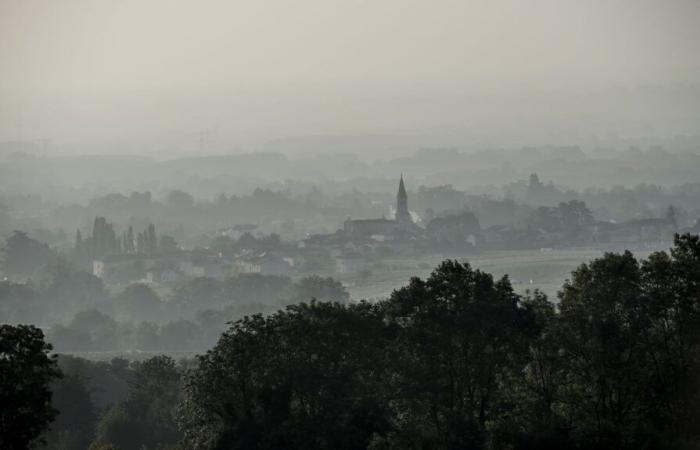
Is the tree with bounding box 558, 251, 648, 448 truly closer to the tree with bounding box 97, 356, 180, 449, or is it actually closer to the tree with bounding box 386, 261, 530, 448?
the tree with bounding box 386, 261, 530, 448

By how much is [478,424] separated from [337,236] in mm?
94602

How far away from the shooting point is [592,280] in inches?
1288

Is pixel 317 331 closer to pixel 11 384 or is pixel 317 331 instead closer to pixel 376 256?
pixel 11 384

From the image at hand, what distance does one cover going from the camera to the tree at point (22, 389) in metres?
28.1

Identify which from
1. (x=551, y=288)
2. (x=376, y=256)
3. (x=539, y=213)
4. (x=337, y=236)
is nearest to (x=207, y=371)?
(x=551, y=288)

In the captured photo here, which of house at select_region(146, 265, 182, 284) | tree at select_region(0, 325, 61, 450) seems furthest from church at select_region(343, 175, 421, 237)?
tree at select_region(0, 325, 61, 450)

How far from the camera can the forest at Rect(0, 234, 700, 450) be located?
31016 mm

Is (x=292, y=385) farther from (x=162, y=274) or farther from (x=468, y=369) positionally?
(x=162, y=274)

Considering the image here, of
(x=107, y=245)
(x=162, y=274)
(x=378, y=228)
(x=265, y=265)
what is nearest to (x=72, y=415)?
(x=162, y=274)

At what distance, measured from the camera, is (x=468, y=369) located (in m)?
32.8

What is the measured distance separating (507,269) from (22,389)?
77.8 m

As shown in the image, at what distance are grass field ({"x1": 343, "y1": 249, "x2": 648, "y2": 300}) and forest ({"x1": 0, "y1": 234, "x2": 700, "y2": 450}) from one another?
54671 mm

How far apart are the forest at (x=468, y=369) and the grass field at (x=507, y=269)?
54671 millimetres

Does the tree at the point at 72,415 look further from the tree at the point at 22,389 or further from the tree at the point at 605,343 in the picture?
the tree at the point at 605,343
